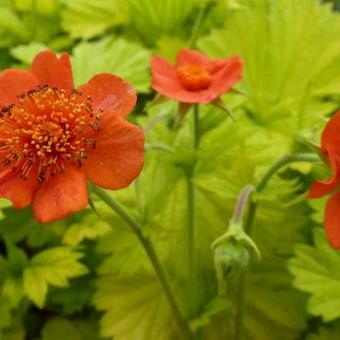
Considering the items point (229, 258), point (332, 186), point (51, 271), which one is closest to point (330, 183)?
point (332, 186)

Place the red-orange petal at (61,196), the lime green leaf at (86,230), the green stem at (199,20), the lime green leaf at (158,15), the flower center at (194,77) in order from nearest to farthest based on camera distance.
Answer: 1. the red-orange petal at (61,196)
2. the flower center at (194,77)
3. the lime green leaf at (86,230)
4. the green stem at (199,20)
5. the lime green leaf at (158,15)

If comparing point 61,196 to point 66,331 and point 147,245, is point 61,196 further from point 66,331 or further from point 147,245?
point 66,331

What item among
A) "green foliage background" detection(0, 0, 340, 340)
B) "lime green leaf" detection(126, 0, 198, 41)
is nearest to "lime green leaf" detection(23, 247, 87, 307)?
"green foliage background" detection(0, 0, 340, 340)

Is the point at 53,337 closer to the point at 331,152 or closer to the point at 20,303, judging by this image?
the point at 20,303

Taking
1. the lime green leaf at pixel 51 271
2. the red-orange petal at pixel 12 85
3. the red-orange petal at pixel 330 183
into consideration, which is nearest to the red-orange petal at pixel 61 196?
the red-orange petal at pixel 12 85

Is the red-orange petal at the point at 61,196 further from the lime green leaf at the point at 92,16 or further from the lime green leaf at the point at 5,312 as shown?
the lime green leaf at the point at 92,16

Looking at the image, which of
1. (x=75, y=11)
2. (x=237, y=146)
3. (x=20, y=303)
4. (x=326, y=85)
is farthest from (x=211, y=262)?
(x=75, y=11)
